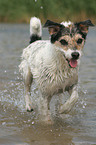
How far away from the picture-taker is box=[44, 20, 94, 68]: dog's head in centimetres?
429

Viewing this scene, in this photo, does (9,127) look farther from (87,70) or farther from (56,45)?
(87,70)

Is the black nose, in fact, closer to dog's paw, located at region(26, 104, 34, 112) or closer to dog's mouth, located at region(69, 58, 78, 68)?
dog's mouth, located at region(69, 58, 78, 68)

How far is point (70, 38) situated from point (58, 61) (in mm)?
504

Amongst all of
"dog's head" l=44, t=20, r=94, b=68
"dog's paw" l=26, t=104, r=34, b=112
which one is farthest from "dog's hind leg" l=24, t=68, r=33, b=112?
"dog's head" l=44, t=20, r=94, b=68

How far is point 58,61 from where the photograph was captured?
4.71 m

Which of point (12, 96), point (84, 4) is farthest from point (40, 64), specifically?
point (84, 4)

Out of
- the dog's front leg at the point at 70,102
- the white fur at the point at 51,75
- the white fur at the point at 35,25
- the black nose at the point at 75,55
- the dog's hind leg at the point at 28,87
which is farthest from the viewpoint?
the white fur at the point at 35,25

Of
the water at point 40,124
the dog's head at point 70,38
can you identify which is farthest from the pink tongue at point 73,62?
the water at point 40,124

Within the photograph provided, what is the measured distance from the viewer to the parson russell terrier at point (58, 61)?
172 inches

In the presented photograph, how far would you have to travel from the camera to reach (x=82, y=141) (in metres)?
4.29

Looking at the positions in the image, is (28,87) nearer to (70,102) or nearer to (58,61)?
(70,102)

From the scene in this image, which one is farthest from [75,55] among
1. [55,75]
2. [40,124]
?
[40,124]

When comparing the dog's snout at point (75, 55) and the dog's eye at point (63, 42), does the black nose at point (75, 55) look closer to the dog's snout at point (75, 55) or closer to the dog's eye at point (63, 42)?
the dog's snout at point (75, 55)

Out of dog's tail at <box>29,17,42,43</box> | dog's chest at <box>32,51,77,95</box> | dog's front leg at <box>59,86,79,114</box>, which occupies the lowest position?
dog's front leg at <box>59,86,79,114</box>
